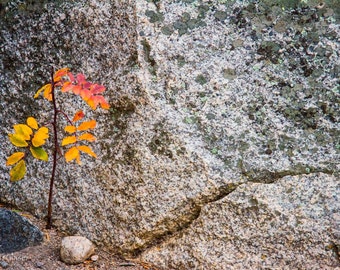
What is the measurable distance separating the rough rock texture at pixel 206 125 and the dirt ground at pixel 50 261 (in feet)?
0.16

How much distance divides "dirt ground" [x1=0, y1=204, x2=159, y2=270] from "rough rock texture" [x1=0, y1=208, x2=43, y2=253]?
0.02 meters

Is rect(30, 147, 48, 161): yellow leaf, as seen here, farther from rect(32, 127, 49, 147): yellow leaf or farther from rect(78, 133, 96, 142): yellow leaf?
rect(78, 133, 96, 142): yellow leaf

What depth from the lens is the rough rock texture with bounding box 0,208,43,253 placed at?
1.94m

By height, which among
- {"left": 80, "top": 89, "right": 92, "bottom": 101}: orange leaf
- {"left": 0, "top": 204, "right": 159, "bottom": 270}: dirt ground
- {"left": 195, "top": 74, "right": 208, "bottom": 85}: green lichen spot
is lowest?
{"left": 0, "top": 204, "right": 159, "bottom": 270}: dirt ground

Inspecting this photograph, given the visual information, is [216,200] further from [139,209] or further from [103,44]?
[103,44]

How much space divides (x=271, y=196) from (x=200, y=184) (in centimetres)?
27

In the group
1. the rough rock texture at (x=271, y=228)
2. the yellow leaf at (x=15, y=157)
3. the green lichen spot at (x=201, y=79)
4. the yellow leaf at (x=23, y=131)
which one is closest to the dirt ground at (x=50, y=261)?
the rough rock texture at (x=271, y=228)

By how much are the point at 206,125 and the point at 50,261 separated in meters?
0.84

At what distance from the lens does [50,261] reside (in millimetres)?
1912

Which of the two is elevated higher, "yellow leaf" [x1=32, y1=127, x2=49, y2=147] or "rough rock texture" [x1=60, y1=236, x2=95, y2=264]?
"yellow leaf" [x1=32, y1=127, x2=49, y2=147]

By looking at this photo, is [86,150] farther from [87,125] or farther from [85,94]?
[85,94]

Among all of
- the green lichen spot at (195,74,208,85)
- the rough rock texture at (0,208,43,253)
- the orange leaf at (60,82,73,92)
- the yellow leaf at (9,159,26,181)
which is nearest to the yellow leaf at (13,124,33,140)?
the yellow leaf at (9,159,26,181)

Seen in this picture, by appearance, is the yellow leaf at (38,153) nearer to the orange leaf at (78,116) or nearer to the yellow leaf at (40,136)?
the yellow leaf at (40,136)

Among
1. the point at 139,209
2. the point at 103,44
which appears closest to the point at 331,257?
the point at 139,209
